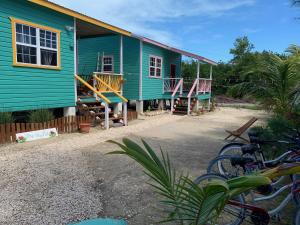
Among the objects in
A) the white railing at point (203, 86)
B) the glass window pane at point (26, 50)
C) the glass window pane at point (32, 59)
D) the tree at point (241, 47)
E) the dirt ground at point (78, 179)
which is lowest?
the dirt ground at point (78, 179)

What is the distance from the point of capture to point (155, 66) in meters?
16.6

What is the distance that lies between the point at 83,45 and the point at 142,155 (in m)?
15.6

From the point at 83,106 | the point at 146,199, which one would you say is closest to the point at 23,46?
the point at 83,106

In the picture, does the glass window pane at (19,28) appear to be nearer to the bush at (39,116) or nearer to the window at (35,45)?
the window at (35,45)

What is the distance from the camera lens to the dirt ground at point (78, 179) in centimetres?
355

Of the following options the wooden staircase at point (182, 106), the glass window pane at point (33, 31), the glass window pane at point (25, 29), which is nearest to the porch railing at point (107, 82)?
the glass window pane at point (33, 31)

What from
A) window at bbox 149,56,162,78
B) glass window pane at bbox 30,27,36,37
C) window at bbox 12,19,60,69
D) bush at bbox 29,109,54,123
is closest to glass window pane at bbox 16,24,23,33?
window at bbox 12,19,60,69

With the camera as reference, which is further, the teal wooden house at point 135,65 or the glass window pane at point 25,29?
the teal wooden house at point 135,65

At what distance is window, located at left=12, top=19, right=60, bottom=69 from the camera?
8.16 metres

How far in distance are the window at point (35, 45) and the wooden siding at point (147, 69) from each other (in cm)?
656

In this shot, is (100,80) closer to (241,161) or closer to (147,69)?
(147,69)

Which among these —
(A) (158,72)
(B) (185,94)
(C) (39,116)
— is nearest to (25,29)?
(C) (39,116)

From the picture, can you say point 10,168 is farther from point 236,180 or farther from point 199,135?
point 199,135

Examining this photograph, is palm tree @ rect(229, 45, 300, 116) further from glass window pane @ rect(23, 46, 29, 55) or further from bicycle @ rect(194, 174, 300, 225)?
glass window pane @ rect(23, 46, 29, 55)
